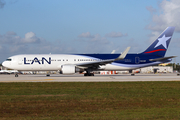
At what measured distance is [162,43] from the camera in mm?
42969

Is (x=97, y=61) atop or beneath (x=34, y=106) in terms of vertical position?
atop

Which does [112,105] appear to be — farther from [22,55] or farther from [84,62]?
[22,55]

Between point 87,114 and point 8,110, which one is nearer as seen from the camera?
point 87,114

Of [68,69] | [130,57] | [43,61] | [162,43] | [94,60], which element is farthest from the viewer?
[162,43]

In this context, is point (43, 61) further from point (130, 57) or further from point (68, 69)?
point (130, 57)

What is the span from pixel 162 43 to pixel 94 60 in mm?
13052

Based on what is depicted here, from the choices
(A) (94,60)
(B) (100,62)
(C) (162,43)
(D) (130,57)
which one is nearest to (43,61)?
(A) (94,60)

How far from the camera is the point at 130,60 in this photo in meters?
42.2

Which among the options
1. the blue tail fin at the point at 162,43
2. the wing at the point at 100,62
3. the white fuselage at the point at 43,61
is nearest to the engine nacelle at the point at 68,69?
the wing at the point at 100,62

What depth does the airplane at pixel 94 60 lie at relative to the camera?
133ft

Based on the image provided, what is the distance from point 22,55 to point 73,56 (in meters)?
9.17

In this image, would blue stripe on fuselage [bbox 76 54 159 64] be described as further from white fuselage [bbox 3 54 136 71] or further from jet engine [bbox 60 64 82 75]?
jet engine [bbox 60 64 82 75]

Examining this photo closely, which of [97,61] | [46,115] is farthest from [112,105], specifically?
[97,61]

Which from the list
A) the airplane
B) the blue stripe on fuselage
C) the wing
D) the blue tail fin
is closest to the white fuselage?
the airplane
